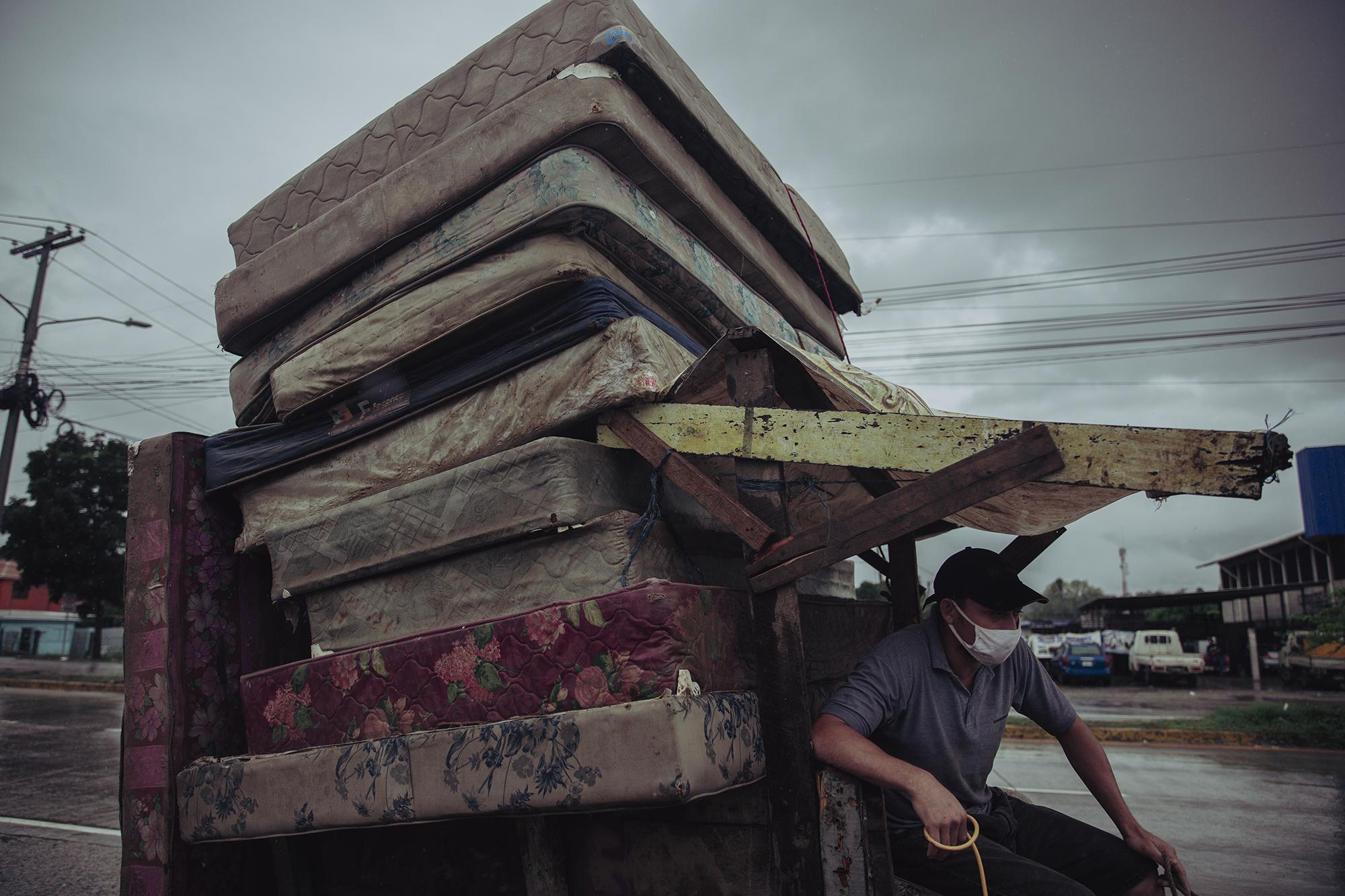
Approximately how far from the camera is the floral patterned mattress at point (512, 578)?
7.30 ft

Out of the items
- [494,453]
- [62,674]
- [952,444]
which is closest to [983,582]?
[952,444]

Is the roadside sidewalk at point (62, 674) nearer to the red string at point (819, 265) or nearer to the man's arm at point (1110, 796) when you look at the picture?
the red string at point (819, 265)

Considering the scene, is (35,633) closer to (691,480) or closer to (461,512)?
(461,512)

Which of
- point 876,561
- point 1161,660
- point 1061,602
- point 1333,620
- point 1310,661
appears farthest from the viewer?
point 1061,602

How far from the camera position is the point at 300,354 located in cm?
293

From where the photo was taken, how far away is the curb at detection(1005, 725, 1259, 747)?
11.1 metres

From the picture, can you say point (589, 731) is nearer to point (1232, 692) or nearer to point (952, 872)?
point (952, 872)

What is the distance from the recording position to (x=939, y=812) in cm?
184

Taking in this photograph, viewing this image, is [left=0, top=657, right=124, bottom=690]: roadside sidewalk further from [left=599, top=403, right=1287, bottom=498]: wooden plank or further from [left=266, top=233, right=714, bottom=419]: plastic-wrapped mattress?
[left=599, top=403, right=1287, bottom=498]: wooden plank

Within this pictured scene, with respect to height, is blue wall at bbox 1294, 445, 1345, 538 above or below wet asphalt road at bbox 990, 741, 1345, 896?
above

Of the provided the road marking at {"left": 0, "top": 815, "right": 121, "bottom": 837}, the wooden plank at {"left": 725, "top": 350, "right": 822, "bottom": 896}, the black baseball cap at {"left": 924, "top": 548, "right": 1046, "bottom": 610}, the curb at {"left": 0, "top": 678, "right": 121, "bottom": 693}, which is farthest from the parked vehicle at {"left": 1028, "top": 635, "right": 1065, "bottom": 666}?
the wooden plank at {"left": 725, "top": 350, "right": 822, "bottom": 896}

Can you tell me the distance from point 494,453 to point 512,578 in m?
0.40

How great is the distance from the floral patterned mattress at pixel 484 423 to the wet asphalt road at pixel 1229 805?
15.0 ft

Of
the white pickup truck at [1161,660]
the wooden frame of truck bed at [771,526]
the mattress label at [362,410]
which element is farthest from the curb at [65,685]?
the white pickup truck at [1161,660]
